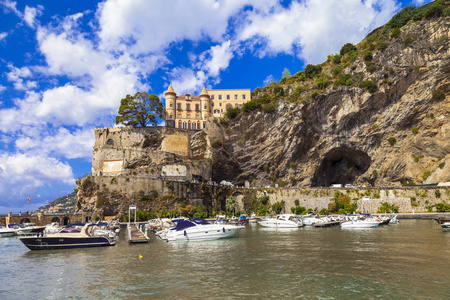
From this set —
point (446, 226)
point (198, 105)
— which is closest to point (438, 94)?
point (446, 226)

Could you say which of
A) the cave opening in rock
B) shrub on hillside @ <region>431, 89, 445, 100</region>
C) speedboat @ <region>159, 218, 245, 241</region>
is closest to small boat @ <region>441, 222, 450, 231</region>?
speedboat @ <region>159, 218, 245, 241</region>

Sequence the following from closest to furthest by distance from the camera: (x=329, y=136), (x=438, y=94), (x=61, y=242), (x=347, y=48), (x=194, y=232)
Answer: (x=61, y=242), (x=194, y=232), (x=438, y=94), (x=329, y=136), (x=347, y=48)

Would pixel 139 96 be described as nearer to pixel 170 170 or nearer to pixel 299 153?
pixel 170 170

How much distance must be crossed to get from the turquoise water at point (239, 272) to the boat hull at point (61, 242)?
2.99 feet

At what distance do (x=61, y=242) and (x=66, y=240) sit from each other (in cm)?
37

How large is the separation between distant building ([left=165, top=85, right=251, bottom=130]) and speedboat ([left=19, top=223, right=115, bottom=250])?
45073 mm

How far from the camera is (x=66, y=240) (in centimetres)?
2188

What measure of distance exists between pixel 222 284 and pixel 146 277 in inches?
145

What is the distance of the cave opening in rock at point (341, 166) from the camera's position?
60500 mm

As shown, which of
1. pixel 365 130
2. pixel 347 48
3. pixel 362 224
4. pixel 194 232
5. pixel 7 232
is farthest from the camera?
pixel 347 48

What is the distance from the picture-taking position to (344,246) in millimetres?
20156

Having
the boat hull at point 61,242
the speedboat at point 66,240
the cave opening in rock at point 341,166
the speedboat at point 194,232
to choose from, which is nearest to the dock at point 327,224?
the speedboat at point 194,232

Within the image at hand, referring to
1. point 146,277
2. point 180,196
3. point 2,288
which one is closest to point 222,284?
point 146,277

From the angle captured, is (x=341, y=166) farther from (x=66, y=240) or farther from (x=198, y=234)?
(x=66, y=240)
